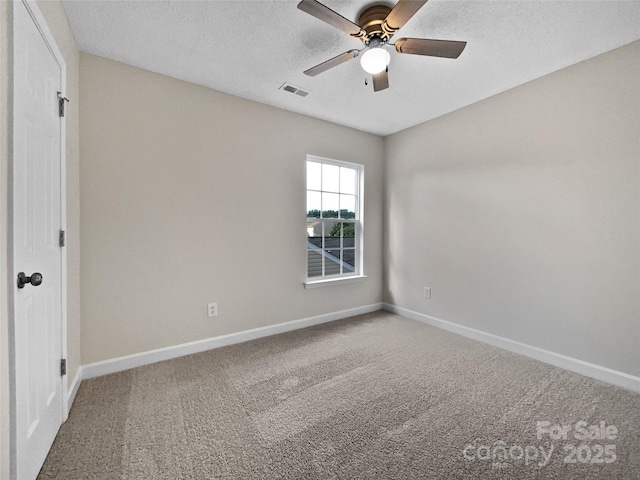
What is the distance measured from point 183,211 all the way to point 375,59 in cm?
206

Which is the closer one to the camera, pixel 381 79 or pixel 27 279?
pixel 27 279

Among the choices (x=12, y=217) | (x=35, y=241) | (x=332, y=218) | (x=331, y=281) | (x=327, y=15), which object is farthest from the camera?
(x=332, y=218)

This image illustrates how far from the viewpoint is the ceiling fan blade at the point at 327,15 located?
1.44 meters

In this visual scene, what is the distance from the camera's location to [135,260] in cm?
243

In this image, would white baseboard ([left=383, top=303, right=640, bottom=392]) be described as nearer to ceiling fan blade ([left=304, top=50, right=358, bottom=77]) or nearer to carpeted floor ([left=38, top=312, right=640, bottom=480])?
carpeted floor ([left=38, top=312, right=640, bottom=480])

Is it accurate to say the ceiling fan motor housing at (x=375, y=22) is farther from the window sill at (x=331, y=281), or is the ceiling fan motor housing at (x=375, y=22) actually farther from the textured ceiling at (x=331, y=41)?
the window sill at (x=331, y=281)

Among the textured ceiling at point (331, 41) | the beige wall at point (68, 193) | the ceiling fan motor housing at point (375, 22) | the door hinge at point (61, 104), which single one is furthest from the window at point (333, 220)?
the door hinge at point (61, 104)

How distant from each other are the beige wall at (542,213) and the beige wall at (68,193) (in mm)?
3507

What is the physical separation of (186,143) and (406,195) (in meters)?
2.76

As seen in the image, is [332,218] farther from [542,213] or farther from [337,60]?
[542,213]

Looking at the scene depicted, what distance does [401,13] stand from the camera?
1.56m

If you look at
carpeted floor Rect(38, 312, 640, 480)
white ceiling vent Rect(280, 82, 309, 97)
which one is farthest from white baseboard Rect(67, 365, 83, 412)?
white ceiling vent Rect(280, 82, 309, 97)

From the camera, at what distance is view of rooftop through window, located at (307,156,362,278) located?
3.60 meters

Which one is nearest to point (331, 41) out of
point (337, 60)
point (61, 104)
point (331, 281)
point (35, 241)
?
point (337, 60)
